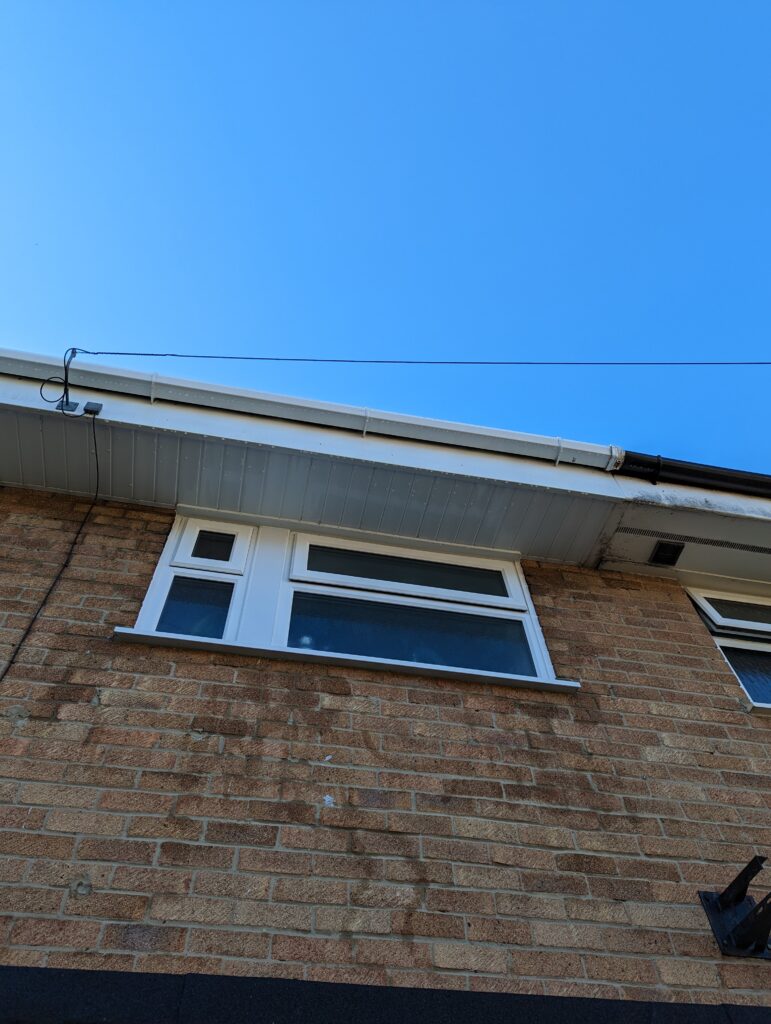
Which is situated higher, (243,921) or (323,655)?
(323,655)

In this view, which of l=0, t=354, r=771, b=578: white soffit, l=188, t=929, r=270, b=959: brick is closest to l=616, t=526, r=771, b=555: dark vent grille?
l=0, t=354, r=771, b=578: white soffit

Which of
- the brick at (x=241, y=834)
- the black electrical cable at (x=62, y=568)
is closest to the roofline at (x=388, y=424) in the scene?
the black electrical cable at (x=62, y=568)

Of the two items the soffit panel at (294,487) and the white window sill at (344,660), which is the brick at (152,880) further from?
the soffit panel at (294,487)

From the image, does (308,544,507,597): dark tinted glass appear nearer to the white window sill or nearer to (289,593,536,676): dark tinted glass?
(289,593,536,676): dark tinted glass

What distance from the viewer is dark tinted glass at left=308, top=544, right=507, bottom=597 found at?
4.54 metres

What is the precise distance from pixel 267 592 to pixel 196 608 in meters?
0.39

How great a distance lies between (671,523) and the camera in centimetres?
477

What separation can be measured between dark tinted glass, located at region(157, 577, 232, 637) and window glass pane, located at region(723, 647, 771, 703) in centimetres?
302

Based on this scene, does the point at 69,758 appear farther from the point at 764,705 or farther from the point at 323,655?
the point at 764,705

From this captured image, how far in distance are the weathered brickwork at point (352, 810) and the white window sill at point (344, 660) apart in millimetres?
45

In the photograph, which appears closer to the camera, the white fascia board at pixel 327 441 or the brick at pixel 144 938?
the brick at pixel 144 938

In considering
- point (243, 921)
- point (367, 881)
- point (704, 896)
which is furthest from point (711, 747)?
point (243, 921)

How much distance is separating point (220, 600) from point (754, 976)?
2897 millimetres

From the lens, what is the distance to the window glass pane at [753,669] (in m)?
4.42
